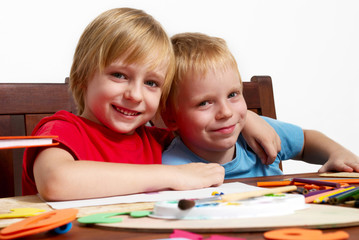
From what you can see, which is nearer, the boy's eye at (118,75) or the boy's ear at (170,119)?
the boy's eye at (118,75)

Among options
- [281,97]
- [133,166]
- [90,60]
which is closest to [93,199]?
[133,166]

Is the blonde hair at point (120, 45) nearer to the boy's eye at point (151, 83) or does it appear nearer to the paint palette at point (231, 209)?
the boy's eye at point (151, 83)

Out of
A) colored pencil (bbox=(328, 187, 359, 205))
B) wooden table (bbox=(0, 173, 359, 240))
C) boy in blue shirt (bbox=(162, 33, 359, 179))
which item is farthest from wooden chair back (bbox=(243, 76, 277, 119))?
wooden table (bbox=(0, 173, 359, 240))

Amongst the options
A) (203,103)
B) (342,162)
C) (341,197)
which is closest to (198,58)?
(203,103)

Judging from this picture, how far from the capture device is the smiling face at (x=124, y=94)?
2.89 feet

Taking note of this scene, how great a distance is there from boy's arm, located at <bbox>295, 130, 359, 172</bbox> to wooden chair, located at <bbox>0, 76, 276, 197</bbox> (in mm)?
665

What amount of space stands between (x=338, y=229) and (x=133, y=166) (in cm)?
41

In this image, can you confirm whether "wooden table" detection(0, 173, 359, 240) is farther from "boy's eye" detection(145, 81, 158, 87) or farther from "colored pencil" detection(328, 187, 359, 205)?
"boy's eye" detection(145, 81, 158, 87)

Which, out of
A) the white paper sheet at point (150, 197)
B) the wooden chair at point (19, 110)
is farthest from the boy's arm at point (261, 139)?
the wooden chair at point (19, 110)

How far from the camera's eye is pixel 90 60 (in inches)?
35.8

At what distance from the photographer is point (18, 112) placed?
1044 millimetres

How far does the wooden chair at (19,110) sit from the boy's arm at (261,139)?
46 centimetres

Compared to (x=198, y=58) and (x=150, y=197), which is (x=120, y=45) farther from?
(x=150, y=197)

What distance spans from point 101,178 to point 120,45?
1.06ft
